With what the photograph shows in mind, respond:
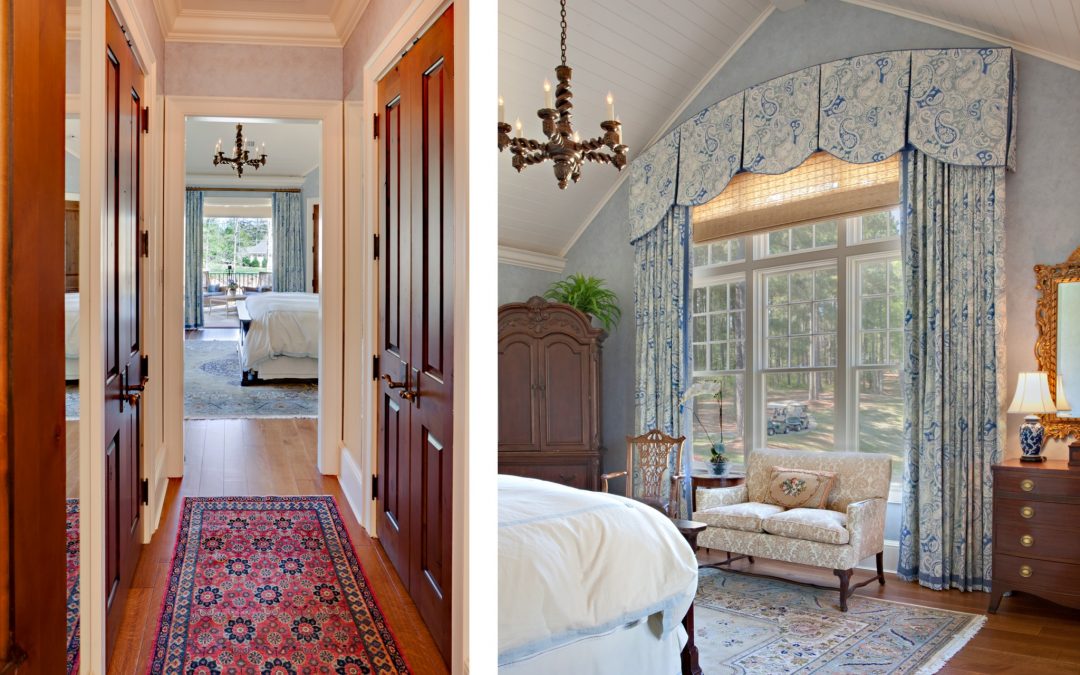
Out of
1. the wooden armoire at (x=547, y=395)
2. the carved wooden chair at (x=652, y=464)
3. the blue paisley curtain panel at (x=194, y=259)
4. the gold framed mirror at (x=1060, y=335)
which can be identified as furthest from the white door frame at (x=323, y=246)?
the blue paisley curtain panel at (x=194, y=259)

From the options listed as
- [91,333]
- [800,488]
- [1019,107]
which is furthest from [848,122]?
[91,333]

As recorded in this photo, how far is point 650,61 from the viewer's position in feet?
18.9

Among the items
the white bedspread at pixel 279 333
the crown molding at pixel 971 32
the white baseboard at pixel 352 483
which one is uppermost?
the crown molding at pixel 971 32

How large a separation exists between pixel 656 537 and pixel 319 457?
2.42 metres

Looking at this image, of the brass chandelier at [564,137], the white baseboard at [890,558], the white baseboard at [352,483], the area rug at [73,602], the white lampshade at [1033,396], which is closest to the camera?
the area rug at [73,602]

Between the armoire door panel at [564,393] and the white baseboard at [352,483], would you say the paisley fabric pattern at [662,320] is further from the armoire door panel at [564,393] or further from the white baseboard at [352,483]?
the white baseboard at [352,483]

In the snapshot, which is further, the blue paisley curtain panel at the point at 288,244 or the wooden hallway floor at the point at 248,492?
the blue paisley curtain panel at the point at 288,244

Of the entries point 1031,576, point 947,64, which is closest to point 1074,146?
point 947,64

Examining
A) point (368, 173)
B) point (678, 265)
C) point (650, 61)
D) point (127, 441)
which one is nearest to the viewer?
point (127, 441)

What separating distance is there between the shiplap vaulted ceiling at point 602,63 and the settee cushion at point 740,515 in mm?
2767

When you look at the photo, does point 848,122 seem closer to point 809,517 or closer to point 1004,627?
point 809,517

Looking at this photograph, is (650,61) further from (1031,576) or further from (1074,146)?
(1031,576)

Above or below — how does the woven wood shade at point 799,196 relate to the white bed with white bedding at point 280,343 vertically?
above

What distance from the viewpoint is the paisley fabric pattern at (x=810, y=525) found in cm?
475
